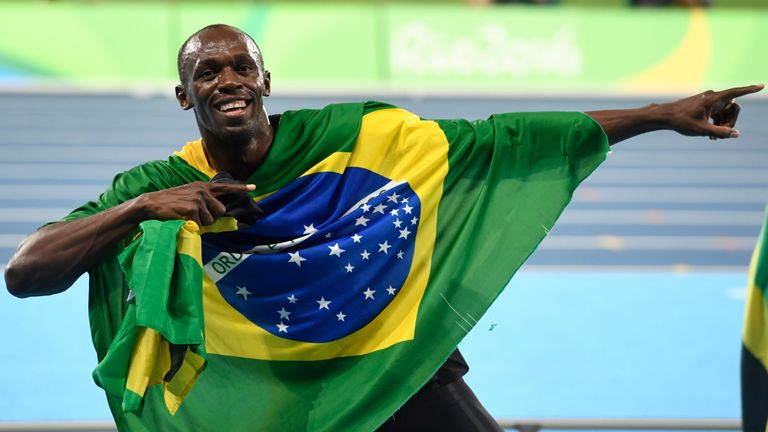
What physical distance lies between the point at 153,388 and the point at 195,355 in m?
0.33

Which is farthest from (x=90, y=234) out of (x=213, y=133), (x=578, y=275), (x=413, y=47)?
(x=413, y=47)

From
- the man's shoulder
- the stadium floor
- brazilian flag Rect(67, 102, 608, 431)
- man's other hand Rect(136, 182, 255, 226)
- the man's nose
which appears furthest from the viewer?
the stadium floor

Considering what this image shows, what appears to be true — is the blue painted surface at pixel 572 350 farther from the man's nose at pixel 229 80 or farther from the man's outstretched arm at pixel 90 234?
the man's outstretched arm at pixel 90 234

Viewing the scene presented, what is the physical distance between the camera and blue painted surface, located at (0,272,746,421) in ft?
19.4

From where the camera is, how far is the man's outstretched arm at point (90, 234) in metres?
3.01

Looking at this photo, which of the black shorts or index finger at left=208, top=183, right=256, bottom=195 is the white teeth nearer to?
index finger at left=208, top=183, right=256, bottom=195

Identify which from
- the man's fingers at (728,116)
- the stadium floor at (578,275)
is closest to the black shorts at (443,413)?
the man's fingers at (728,116)

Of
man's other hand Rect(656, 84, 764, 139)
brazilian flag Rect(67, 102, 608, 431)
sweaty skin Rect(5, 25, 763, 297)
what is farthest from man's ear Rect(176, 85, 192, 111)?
man's other hand Rect(656, 84, 764, 139)

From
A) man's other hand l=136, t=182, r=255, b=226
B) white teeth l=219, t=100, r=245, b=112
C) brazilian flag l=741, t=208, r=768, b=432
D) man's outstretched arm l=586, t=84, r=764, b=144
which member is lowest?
brazilian flag l=741, t=208, r=768, b=432

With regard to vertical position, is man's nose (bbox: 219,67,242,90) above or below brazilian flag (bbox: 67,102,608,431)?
above

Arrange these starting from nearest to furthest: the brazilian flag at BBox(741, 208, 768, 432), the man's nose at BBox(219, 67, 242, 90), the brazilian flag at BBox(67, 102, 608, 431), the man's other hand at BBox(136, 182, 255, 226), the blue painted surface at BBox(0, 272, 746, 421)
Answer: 1. the man's other hand at BBox(136, 182, 255, 226)
2. the man's nose at BBox(219, 67, 242, 90)
3. the brazilian flag at BBox(67, 102, 608, 431)
4. the brazilian flag at BBox(741, 208, 768, 432)
5. the blue painted surface at BBox(0, 272, 746, 421)

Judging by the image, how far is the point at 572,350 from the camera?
6.80 meters

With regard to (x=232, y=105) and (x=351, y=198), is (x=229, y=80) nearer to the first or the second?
(x=232, y=105)

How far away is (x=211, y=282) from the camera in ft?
11.1
